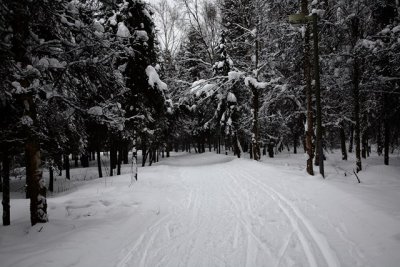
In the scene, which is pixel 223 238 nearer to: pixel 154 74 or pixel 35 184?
pixel 35 184

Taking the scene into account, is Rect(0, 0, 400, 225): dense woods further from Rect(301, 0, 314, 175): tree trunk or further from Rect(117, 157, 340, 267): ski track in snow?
Rect(117, 157, 340, 267): ski track in snow

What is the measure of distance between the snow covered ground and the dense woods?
4.84 ft

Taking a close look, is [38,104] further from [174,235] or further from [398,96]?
[398,96]

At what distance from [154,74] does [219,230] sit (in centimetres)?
1156

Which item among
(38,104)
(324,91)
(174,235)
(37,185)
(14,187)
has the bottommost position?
(14,187)

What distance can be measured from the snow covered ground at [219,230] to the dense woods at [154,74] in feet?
4.84

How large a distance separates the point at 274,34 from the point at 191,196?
9.59 m

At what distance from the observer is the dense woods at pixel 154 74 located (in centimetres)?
655

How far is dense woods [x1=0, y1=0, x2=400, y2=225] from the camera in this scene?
655 centimetres

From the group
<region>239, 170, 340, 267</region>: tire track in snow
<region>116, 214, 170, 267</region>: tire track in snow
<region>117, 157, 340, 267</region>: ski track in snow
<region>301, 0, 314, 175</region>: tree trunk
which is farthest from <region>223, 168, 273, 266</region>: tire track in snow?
<region>301, 0, 314, 175</region>: tree trunk

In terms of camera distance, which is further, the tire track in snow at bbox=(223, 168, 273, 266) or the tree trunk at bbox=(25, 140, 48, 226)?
the tree trunk at bbox=(25, 140, 48, 226)

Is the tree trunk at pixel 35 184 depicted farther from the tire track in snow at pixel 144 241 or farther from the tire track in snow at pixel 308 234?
the tire track in snow at pixel 308 234

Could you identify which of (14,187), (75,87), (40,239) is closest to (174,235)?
(40,239)

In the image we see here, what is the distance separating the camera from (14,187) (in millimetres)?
21875
